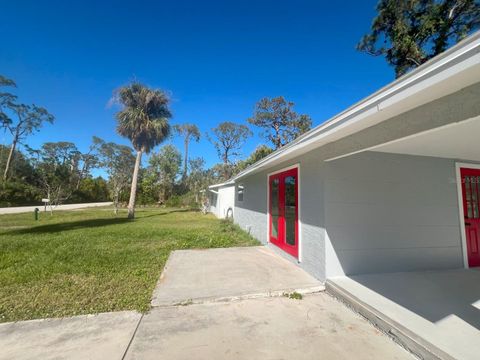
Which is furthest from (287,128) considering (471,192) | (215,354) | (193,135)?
(215,354)

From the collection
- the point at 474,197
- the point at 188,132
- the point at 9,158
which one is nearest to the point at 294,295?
the point at 474,197

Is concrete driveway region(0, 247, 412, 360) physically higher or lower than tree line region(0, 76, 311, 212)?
lower

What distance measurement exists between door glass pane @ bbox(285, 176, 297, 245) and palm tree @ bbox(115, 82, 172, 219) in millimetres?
12169

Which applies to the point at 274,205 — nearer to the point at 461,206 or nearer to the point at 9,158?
the point at 461,206

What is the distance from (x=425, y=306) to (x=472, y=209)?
307cm

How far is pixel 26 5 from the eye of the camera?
260 inches

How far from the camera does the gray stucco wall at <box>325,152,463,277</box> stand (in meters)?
3.49

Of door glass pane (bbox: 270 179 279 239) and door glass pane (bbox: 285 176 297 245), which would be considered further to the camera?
door glass pane (bbox: 270 179 279 239)

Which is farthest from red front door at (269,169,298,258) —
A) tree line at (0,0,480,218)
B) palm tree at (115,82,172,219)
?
palm tree at (115,82,172,219)

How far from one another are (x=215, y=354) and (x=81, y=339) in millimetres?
1416

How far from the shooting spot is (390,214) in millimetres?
3729

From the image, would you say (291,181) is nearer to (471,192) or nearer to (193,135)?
(471,192)

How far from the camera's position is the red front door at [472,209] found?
4.19m

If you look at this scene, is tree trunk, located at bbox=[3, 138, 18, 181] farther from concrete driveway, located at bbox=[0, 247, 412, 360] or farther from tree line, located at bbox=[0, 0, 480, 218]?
concrete driveway, located at bbox=[0, 247, 412, 360]
